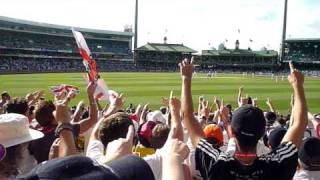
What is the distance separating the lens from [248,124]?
310 cm

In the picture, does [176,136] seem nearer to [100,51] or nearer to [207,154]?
[207,154]

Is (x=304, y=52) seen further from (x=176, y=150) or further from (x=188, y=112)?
(x=176, y=150)

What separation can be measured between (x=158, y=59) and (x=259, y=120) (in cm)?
11278

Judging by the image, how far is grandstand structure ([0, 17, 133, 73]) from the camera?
9038 cm

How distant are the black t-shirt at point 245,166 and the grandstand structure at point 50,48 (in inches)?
3095

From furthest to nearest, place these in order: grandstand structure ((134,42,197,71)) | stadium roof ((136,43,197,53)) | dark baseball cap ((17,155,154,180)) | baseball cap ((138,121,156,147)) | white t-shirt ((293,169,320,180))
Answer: stadium roof ((136,43,197,53))
grandstand structure ((134,42,197,71))
baseball cap ((138,121,156,147))
white t-shirt ((293,169,320,180))
dark baseball cap ((17,155,154,180))

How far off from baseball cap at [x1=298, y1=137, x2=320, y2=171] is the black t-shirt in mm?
764

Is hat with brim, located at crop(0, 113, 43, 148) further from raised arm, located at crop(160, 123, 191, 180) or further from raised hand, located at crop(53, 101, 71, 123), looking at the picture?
raised arm, located at crop(160, 123, 191, 180)

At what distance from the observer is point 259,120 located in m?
3.12

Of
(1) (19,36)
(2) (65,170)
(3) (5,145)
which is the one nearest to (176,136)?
(3) (5,145)

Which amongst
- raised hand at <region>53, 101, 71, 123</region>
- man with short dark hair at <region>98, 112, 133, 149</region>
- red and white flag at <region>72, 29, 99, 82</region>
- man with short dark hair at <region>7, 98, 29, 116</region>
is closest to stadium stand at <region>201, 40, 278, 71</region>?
red and white flag at <region>72, 29, 99, 82</region>

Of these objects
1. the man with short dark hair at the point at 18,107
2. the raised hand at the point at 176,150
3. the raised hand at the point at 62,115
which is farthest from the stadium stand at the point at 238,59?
the raised hand at the point at 176,150

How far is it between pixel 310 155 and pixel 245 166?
112 cm

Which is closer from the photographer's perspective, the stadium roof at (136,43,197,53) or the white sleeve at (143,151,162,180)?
the white sleeve at (143,151,162,180)
